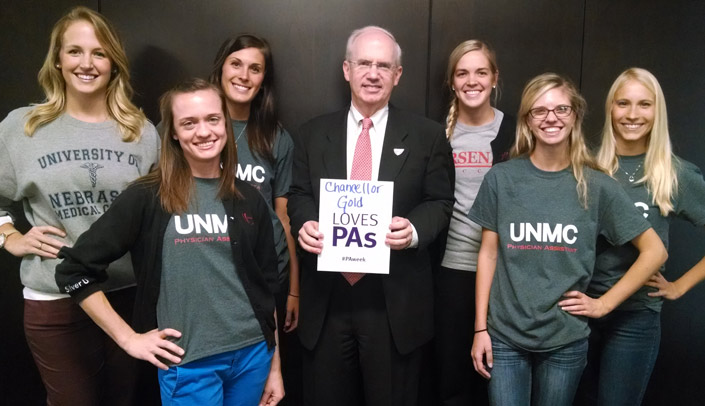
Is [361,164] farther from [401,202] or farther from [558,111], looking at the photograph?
[558,111]

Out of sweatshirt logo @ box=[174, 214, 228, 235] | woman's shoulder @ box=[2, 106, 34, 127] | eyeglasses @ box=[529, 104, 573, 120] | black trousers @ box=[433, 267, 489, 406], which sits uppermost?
eyeglasses @ box=[529, 104, 573, 120]

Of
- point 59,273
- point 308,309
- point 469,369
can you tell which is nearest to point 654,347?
point 469,369

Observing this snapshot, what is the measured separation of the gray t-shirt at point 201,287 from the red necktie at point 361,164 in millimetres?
465

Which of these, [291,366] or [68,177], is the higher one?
[68,177]

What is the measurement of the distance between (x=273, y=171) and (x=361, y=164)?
547mm

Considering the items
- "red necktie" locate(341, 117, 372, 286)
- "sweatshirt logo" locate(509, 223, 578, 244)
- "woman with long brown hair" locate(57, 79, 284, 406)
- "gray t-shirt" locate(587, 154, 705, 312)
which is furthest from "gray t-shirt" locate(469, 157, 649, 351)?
"woman with long brown hair" locate(57, 79, 284, 406)

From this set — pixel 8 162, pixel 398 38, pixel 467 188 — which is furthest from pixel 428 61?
pixel 8 162

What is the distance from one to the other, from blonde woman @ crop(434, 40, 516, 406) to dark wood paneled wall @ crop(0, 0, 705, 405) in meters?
0.35

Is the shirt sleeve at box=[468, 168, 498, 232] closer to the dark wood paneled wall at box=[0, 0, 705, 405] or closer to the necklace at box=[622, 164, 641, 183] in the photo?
the necklace at box=[622, 164, 641, 183]

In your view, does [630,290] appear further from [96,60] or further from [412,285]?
[96,60]

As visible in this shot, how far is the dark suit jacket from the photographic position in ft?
5.96

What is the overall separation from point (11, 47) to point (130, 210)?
5.42ft

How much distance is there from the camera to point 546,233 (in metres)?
1.68

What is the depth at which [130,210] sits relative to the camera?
1.42m
